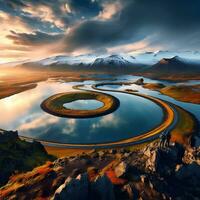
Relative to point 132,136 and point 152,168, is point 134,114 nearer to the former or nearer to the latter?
point 132,136

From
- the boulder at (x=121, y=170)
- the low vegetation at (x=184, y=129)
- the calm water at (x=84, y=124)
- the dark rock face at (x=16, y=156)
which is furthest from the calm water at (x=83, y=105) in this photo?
the boulder at (x=121, y=170)

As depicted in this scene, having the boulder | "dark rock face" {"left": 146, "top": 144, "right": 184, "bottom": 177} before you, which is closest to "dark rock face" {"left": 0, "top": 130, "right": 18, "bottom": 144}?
the boulder

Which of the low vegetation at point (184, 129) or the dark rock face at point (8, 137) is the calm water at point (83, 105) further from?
the dark rock face at point (8, 137)

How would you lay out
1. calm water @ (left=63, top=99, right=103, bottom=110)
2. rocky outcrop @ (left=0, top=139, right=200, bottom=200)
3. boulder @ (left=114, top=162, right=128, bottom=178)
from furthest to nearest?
calm water @ (left=63, top=99, right=103, bottom=110) → boulder @ (left=114, top=162, right=128, bottom=178) → rocky outcrop @ (left=0, top=139, right=200, bottom=200)

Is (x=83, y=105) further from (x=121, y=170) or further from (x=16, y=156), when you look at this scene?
(x=121, y=170)

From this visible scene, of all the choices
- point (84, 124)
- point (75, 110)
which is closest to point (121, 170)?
point (84, 124)

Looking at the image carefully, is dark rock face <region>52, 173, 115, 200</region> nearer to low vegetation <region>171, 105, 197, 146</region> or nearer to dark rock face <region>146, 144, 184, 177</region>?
dark rock face <region>146, 144, 184, 177</region>

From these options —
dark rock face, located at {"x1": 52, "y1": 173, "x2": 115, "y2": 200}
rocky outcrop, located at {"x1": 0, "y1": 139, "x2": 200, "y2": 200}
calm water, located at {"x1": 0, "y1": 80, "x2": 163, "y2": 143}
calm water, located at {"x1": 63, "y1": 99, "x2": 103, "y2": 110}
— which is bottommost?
calm water, located at {"x1": 63, "y1": 99, "x2": 103, "y2": 110}

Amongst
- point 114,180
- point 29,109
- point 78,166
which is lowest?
point 29,109

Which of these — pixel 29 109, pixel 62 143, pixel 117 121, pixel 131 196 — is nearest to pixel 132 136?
pixel 117 121
